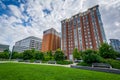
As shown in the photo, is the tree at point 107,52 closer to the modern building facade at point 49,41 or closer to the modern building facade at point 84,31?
the modern building facade at point 84,31

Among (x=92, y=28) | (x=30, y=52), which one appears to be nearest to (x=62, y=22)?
(x=92, y=28)

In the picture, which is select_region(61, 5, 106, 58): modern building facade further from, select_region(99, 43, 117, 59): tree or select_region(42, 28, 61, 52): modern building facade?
select_region(99, 43, 117, 59): tree

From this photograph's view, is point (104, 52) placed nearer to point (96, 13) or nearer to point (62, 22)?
point (96, 13)

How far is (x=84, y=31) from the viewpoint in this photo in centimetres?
4856

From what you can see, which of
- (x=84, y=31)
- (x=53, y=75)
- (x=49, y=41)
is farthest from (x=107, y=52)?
(x=49, y=41)

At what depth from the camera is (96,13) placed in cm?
4666

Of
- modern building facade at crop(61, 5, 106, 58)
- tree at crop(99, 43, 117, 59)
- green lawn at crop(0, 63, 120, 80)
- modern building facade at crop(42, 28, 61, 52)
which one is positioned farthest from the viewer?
modern building facade at crop(42, 28, 61, 52)

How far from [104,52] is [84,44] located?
27224 mm

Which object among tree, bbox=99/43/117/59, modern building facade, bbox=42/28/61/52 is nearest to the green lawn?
tree, bbox=99/43/117/59

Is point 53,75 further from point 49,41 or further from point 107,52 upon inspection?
point 49,41

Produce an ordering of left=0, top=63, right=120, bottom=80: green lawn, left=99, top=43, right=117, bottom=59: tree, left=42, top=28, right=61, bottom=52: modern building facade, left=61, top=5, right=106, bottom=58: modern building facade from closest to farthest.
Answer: left=0, top=63, right=120, bottom=80: green lawn, left=99, top=43, right=117, bottom=59: tree, left=61, top=5, right=106, bottom=58: modern building facade, left=42, top=28, right=61, bottom=52: modern building facade

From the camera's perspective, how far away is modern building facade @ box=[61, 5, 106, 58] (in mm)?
43125

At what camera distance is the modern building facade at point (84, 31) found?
4312cm

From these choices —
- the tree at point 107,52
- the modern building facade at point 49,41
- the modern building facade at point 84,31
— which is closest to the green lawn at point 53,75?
Answer: the tree at point 107,52
